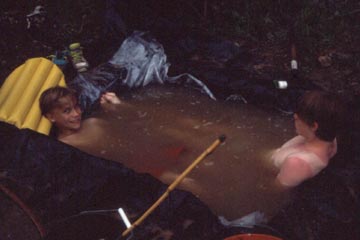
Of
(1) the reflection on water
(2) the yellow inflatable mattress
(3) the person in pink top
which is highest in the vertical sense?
(2) the yellow inflatable mattress

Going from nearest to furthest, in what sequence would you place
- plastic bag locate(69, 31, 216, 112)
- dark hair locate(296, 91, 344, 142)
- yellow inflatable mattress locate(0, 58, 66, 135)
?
dark hair locate(296, 91, 344, 142), yellow inflatable mattress locate(0, 58, 66, 135), plastic bag locate(69, 31, 216, 112)

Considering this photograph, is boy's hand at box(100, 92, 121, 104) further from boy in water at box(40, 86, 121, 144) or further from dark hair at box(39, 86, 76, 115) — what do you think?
dark hair at box(39, 86, 76, 115)

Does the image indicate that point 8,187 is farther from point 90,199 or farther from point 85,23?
point 85,23

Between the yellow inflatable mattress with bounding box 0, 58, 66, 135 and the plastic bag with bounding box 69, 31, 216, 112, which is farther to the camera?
the plastic bag with bounding box 69, 31, 216, 112

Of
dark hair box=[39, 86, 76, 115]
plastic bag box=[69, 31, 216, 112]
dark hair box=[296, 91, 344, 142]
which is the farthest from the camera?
plastic bag box=[69, 31, 216, 112]

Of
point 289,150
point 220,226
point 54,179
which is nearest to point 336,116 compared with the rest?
point 289,150

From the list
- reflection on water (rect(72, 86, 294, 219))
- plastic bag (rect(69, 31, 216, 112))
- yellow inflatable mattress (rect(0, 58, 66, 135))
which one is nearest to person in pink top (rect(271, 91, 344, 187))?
reflection on water (rect(72, 86, 294, 219))

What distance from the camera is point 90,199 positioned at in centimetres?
256

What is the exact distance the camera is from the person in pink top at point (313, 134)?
8.63 ft

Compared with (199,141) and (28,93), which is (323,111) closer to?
(199,141)

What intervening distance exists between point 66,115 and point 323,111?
2.01 metres

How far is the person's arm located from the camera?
8.88 ft

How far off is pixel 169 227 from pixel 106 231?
0.41 metres

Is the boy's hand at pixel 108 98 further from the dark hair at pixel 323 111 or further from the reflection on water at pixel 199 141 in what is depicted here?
the dark hair at pixel 323 111
